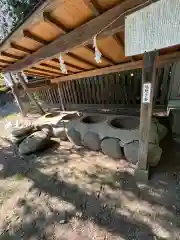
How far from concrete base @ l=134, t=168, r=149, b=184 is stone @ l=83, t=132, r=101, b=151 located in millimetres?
1134

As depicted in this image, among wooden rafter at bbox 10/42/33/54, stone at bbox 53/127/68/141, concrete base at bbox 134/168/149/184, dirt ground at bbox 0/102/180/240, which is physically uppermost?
wooden rafter at bbox 10/42/33/54

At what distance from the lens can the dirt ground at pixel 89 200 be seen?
2123 mm

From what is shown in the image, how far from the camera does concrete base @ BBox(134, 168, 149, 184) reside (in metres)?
2.75

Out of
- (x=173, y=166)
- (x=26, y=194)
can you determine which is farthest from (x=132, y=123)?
(x=26, y=194)

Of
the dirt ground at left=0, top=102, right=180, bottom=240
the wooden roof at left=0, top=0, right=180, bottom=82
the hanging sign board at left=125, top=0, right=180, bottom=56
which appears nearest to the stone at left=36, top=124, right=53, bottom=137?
the dirt ground at left=0, top=102, right=180, bottom=240

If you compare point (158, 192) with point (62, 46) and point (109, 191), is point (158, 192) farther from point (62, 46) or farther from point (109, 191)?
point (62, 46)

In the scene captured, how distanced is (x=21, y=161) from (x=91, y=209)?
2.38 meters

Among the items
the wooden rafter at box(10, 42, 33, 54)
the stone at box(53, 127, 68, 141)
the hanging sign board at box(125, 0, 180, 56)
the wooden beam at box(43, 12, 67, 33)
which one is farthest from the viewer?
the stone at box(53, 127, 68, 141)

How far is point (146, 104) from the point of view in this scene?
87.6 inches

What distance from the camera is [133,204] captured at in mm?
2398

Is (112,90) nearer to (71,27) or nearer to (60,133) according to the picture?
(60,133)

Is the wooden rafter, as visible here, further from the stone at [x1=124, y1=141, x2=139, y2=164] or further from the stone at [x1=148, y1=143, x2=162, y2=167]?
the stone at [x1=148, y1=143, x2=162, y2=167]

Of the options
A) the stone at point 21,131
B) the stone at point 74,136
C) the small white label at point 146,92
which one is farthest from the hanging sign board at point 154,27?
the stone at point 21,131

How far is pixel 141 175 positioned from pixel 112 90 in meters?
3.63
